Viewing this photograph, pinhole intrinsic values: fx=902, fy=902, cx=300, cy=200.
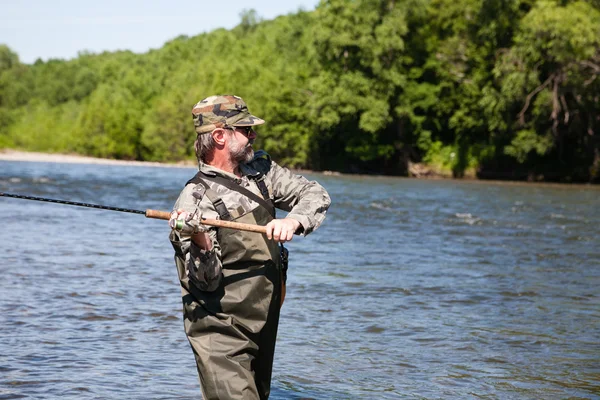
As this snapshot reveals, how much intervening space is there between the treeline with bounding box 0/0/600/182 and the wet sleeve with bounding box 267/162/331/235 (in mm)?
40076

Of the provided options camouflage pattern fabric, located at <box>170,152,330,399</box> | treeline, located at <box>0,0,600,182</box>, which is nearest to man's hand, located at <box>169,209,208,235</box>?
camouflage pattern fabric, located at <box>170,152,330,399</box>

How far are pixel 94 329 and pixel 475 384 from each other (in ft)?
12.3

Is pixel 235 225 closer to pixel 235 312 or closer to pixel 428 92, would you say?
pixel 235 312

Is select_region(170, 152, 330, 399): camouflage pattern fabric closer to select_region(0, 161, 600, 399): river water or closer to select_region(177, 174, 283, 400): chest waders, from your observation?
select_region(177, 174, 283, 400): chest waders

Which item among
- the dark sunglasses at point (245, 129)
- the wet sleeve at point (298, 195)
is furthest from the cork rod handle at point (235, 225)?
the dark sunglasses at point (245, 129)

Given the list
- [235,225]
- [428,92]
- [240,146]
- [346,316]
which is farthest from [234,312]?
[428,92]

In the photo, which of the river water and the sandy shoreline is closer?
the river water

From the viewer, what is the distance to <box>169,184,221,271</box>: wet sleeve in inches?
163

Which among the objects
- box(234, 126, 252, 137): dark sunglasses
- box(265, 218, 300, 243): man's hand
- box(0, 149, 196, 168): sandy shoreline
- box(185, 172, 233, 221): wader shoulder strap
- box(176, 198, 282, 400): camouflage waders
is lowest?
box(0, 149, 196, 168): sandy shoreline

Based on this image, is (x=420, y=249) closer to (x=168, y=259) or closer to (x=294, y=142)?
(x=168, y=259)

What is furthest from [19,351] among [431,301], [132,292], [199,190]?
[431,301]

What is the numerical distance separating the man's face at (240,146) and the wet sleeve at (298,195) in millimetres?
162

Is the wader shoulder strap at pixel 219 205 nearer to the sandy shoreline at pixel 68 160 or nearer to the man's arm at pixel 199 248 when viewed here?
the man's arm at pixel 199 248

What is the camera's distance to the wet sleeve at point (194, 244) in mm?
4152
